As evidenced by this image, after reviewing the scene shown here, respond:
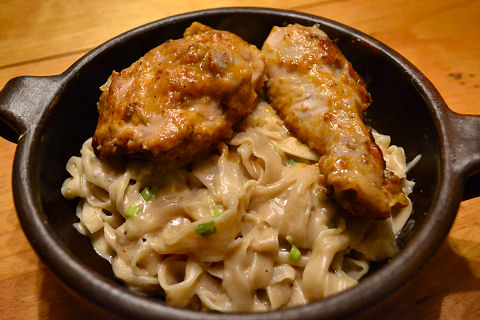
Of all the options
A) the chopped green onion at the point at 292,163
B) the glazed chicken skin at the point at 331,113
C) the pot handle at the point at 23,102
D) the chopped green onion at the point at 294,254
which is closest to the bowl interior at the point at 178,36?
the pot handle at the point at 23,102

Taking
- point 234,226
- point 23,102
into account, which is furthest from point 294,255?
point 23,102

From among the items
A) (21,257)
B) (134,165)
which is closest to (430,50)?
(134,165)

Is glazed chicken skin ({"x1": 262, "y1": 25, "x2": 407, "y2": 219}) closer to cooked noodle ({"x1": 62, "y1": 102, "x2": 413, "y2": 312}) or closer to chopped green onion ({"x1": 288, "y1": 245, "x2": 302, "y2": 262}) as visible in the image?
cooked noodle ({"x1": 62, "y1": 102, "x2": 413, "y2": 312})

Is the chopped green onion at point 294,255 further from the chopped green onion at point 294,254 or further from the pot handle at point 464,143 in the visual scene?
the pot handle at point 464,143

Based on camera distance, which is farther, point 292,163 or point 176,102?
point 292,163

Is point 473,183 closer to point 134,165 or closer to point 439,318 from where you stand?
point 439,318

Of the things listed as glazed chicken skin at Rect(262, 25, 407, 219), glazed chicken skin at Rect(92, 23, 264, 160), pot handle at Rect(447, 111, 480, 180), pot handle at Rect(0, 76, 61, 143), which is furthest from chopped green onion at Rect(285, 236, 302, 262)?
pot handle at Rect(0, 76, 61, 143)

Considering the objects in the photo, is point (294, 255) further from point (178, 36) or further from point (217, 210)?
point (178, 36)
